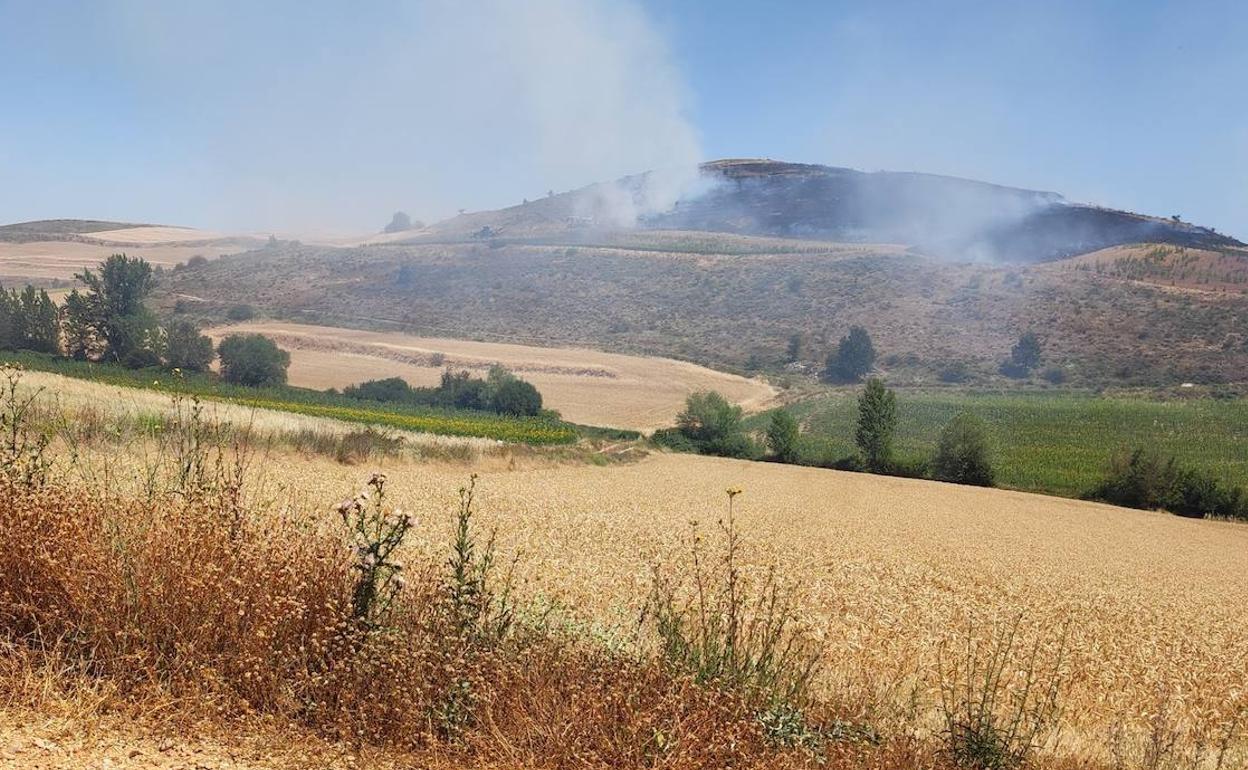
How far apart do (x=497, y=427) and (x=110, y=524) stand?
128 feet

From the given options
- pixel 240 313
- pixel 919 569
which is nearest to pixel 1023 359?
pixel 919 569

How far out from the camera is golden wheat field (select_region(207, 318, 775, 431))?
195 feet

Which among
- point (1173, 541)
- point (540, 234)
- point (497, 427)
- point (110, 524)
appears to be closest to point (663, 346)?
point (497, 427)

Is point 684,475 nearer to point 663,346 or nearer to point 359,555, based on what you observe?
point 359,555

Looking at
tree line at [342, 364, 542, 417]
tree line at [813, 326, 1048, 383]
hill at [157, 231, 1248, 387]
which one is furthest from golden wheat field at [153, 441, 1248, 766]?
hill at [157, 231, 1248, 387]

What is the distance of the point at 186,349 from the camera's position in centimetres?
5191

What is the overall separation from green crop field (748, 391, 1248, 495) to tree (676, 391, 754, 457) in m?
4.31

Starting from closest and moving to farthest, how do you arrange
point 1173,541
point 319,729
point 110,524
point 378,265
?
point 319,729, point 110,524, point 1173,541, point 378,265

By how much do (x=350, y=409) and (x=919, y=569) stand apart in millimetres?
35307

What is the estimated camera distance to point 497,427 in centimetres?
4353

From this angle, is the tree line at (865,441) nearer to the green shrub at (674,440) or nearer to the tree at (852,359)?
the green shrub at (674,440)

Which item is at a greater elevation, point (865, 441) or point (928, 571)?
point (865, 441)

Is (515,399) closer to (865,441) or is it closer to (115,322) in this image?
(865,441)

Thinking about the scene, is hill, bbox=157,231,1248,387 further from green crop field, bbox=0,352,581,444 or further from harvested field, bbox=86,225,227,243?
green crop field, bbox=0,352,581,444
